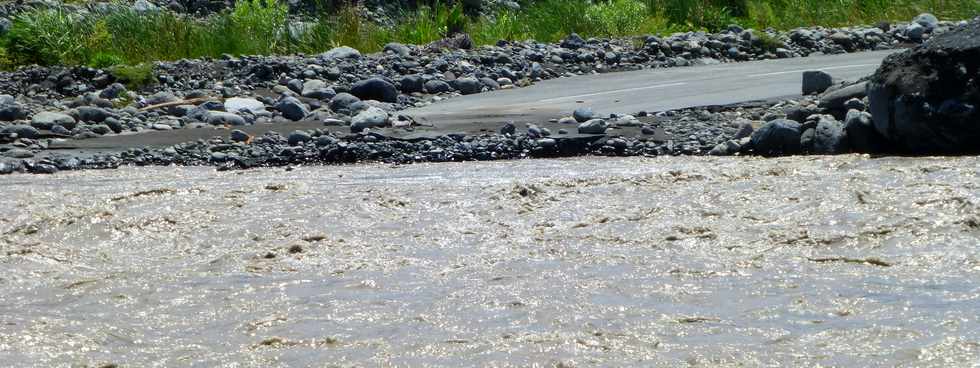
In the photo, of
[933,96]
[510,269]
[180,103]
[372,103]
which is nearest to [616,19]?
[372,103]

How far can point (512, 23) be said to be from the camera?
57.5 feet

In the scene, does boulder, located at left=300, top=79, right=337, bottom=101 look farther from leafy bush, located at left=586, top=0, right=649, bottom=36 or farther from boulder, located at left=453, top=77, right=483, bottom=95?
leafy bush, located at left=586, top=0, right=649, bottom=36

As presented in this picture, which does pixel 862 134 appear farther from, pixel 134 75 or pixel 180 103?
pixel 134 75

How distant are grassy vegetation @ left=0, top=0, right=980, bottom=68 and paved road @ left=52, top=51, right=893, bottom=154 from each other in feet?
12.1

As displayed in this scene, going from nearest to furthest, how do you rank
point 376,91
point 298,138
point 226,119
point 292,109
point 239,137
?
1. point 298,138
2. point 239,137
3. point 226,119
4. point 292,109
5. point 376,91

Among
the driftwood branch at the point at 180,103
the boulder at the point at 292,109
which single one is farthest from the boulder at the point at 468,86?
the driftwood branch at the point at 180,103

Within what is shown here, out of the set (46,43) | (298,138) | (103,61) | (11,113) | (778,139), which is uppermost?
(46,43)

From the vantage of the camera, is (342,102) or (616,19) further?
(616,19)

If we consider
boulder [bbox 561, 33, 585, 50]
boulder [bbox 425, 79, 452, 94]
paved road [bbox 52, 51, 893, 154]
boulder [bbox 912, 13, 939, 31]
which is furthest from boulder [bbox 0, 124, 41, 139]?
boulder [bbox 912, 13, 939, 31]

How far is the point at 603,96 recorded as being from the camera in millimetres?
11070

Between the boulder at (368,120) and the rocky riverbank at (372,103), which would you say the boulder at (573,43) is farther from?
the boulder at (368,120)

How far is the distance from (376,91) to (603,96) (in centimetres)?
199

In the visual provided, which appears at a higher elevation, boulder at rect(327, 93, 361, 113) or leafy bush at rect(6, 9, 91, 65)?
leafy bush at rect(6, 9, 91, 65)

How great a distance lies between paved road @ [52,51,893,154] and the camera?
9508mm
